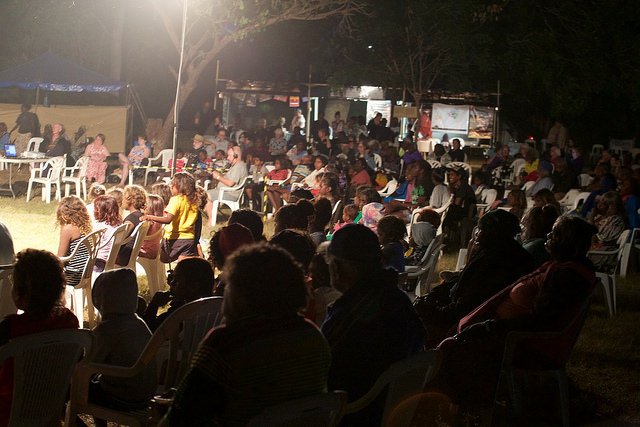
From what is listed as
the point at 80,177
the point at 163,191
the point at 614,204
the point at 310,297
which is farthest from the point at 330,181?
the point at 310,297

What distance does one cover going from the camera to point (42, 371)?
125 inches

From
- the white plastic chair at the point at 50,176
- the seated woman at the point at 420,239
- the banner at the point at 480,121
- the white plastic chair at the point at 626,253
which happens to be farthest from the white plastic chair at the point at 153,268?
the banner at the point at 480,121

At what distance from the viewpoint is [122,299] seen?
12.0ft

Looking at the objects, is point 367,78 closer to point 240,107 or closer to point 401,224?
point 240,107

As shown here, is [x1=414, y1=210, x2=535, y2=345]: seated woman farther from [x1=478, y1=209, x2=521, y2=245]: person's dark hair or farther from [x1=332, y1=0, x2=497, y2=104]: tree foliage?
[x1=332, y1=0, x2=497, y2=104]: tree foliage

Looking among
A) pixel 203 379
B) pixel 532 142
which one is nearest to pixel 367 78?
pixel 532 142

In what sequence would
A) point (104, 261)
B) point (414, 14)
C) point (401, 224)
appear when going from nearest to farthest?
point (401, 224)
point (104, 261)
point (414, 14)

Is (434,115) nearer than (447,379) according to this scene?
No

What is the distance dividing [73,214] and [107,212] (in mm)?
615

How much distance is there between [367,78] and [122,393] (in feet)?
69.7

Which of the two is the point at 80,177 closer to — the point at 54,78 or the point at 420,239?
the point at 54,78

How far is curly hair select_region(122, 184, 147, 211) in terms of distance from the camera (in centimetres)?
764

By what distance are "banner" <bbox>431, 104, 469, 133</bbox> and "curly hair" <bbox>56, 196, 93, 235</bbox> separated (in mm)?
23158

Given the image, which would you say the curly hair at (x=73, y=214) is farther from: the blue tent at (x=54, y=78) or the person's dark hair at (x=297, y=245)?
the blue tent at (x=54, y=78)
